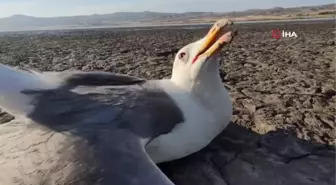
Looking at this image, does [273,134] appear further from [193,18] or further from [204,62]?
[193,18]

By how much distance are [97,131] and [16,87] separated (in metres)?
0.83

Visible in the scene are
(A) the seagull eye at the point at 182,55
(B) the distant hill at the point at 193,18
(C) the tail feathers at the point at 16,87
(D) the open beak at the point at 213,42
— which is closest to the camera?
(C) the tail feathers at the point at 16,87

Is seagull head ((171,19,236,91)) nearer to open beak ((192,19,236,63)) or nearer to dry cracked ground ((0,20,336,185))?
open beak ((192,19,236,63))

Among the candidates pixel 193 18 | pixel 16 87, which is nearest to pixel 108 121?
pixel 16 87

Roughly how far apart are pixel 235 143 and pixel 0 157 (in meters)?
2.18

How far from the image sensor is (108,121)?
11.3 feet

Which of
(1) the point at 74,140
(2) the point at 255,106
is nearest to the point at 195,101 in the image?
(1) the point at 74,140

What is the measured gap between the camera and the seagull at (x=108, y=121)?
2963mm

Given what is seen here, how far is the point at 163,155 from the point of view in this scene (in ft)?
12.0

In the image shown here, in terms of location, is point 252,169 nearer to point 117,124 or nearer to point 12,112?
point 117,124

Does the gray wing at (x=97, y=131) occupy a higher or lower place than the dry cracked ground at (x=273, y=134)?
higher

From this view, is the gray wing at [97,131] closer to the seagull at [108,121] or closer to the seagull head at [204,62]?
the seagull at [108,121]

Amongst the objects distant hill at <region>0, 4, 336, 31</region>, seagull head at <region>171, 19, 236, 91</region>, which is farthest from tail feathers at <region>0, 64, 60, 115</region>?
distant hill at <region>0, 4, 336, 31</region>

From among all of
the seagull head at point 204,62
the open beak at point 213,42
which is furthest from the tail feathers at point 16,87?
the open beak at point 213,42
